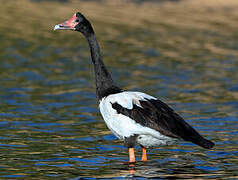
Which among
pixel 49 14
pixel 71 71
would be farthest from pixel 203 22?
pixel 71 71

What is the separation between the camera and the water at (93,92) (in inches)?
394

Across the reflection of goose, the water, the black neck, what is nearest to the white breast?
the reflection of goose

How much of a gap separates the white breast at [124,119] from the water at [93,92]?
604 millimetres

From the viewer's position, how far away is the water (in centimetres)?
1001

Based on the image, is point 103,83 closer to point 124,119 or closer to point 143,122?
point 124,119

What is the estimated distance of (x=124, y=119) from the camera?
962 cm

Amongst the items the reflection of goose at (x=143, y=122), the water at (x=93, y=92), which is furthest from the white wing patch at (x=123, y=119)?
the water at (x=93, y=92)

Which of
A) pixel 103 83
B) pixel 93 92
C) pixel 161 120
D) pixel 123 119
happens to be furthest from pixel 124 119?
pixel 93 92

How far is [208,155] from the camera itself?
10.6 meters

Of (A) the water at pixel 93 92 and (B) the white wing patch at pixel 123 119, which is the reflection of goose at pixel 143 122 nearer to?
(B) the white wing patch at pixel 123 119

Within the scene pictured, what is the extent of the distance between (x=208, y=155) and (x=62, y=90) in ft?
22.7

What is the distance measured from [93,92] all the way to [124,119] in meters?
7.09

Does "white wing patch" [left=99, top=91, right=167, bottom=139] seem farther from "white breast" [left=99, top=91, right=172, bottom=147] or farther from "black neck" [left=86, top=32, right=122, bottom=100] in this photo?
→ "black neck" [left=86, top=32, right=122, bottom=100]

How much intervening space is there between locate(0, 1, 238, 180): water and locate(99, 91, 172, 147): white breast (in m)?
0.60
